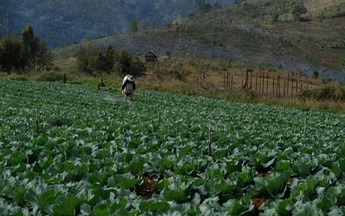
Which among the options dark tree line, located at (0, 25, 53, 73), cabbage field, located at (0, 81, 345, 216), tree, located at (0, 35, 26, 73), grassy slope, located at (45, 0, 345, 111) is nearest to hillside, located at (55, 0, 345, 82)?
grassy slope, located at (45, 0, 345, 111)

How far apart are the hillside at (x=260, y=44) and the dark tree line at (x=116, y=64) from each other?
20.3 metres

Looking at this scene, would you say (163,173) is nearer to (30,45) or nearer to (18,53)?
(18,53)

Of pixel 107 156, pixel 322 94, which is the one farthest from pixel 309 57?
pixel 107 156

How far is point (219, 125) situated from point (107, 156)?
531 centimetres

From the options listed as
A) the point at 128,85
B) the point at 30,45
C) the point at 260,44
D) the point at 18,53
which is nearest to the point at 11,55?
the point at 18,53

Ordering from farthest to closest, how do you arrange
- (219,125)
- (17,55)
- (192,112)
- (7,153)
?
(17,55) < (192,112) < (219,125) < (7,153)

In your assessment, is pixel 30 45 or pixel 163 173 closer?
pixel 163 173

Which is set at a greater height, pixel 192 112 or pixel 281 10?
pixel 281 10

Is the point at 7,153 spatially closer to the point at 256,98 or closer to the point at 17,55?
the point at 256,98

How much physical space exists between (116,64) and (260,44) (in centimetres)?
3528

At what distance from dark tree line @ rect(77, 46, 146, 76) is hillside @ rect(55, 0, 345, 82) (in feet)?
66.7

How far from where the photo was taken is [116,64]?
39312 mm

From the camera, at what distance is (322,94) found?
2808cm

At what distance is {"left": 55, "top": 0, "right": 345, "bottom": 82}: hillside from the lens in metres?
61.2
